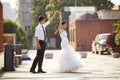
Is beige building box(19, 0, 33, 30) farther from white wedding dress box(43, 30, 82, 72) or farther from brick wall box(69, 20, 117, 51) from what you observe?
white wedding dress box(43, 30, 82, 72)

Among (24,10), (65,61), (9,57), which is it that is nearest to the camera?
(65,61)

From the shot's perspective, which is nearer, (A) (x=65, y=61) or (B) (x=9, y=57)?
(A) (x=65, y=61)

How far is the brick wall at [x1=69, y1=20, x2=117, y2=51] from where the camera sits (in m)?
68.8

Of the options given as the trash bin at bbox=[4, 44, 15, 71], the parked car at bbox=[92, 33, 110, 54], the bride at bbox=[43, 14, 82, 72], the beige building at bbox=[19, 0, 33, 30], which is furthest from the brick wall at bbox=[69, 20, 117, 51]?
the beige building at bbox=[19, 0, 33, 30]

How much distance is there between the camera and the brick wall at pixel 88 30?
68750 mm

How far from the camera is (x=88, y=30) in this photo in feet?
228

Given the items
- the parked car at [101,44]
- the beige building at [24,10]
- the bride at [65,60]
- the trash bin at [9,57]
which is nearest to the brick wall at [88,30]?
the parked car at [101,44]

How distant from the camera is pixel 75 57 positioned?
18906mm

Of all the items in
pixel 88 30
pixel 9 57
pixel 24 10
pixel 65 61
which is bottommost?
pixel 65 61

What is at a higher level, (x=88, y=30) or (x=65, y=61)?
(x=88, y=30)

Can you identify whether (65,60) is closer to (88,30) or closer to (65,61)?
(65,61)

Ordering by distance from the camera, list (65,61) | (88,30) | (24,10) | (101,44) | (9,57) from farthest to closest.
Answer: (24,10)
(88,30)
(101,44)
(9,57)
(65,61)

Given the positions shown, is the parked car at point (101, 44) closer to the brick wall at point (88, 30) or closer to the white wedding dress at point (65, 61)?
the brick wall at point (88, 30)

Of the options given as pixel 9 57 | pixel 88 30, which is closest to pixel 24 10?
pixel 88 30
